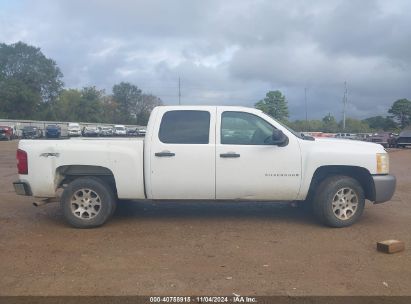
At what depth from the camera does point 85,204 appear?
710 centimetres

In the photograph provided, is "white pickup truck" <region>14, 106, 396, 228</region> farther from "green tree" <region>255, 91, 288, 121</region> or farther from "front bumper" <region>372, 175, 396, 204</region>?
"green tree" <region>255, 91, 288, 121</region>

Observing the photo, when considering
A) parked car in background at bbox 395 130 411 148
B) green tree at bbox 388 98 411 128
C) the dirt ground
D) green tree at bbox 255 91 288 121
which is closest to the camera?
the dirt ground

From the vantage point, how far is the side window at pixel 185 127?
7094 millimetres

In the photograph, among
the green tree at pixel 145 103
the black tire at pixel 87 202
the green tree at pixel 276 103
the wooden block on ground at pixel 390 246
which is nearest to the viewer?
the wooden block on ground at pixel 390 246

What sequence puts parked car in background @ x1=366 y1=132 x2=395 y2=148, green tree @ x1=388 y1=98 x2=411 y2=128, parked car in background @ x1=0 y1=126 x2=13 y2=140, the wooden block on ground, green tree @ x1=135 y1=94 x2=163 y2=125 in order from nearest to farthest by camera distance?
1. the wooden block on ground
2. parked car in background @ x1=366 y1=132 x2=395 y2=148
3. parked car in background @ x1=0 y1=126 x2=13 y2=140
4. green tree @ x1=388 y1=98 x2=411 y2=128
5. green tree @ x1=135 y1=94 x2=163 y2=125

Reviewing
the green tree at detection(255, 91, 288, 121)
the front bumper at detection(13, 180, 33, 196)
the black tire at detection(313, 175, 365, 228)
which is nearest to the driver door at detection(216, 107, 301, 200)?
the black tire at detection(313, 175, 365, 228)

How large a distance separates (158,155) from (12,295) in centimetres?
305

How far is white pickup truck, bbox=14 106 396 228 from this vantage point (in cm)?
700

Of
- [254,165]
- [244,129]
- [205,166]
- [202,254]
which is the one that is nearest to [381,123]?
[244,129]

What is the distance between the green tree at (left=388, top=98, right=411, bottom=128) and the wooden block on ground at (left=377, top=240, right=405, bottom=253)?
88731mm

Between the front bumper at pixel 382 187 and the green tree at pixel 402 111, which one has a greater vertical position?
the green tree at pixel 402 111

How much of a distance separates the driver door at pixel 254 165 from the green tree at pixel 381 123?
86.5 metres

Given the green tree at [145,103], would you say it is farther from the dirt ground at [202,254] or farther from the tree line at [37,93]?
the dirt ground at [202,254]

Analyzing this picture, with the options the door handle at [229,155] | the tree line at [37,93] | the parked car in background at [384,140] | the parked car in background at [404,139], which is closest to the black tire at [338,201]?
the door handle at [229,155]
